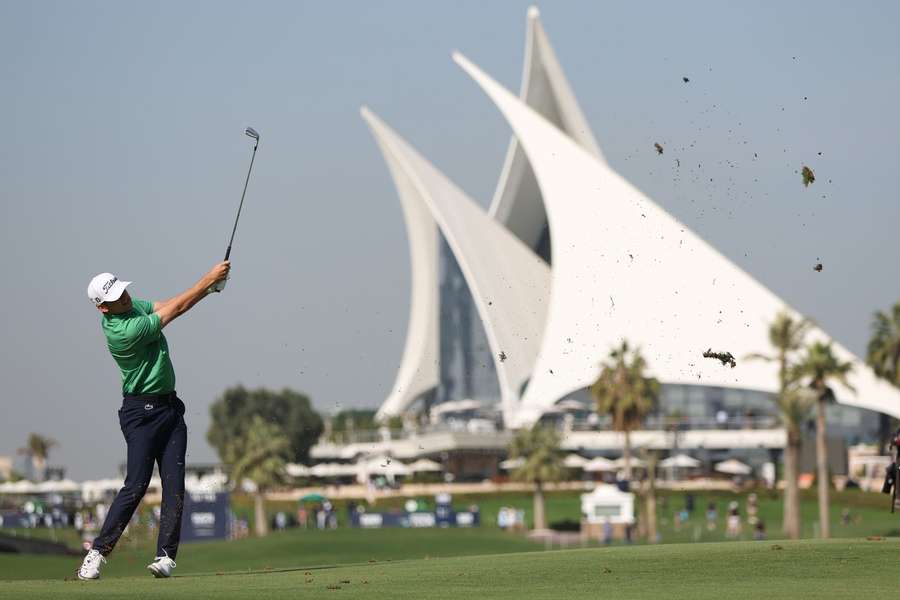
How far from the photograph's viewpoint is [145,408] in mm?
8008

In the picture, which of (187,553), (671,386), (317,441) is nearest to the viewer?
(187,553)

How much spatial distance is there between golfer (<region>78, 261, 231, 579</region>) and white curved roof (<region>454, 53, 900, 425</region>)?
58638mm

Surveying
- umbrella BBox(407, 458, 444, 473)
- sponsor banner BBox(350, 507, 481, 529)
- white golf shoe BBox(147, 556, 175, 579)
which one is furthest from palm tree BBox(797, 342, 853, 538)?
white golf shoe BBox(147, 556, 175, 579)

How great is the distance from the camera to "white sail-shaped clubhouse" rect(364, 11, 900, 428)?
68.6 metres

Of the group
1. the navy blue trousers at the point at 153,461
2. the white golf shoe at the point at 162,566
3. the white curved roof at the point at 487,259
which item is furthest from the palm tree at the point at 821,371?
the white golf shoe at the point at 162,566

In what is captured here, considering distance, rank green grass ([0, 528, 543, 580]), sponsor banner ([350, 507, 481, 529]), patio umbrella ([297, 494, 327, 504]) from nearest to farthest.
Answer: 1. green grass ([0, 528, 543, 580])
2. sponsor banner ([350, 507, 481, 529])
3. patio umbrella ([297, 494, 327, 504])

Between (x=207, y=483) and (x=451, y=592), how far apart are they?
249ft

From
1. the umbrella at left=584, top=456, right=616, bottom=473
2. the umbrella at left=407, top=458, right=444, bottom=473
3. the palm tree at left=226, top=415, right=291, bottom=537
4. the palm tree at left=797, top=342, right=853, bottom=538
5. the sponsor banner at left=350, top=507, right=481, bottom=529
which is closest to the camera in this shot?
the palm tree at left=797, top=342, right=853, bottom=538

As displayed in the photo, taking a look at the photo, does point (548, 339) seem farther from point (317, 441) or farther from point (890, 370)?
point (317, 441)

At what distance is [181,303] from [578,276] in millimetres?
65059

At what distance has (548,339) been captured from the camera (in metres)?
71.9

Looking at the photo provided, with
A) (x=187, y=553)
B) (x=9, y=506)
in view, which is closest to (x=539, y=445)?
(x=187, y=553)

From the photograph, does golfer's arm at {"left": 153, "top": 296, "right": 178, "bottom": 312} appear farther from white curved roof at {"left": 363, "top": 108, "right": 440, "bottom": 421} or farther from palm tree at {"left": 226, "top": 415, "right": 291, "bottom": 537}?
white curved roof at {"left": 363, "top": 108, "right": 440, "bottom": 421}

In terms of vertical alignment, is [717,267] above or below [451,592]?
above
